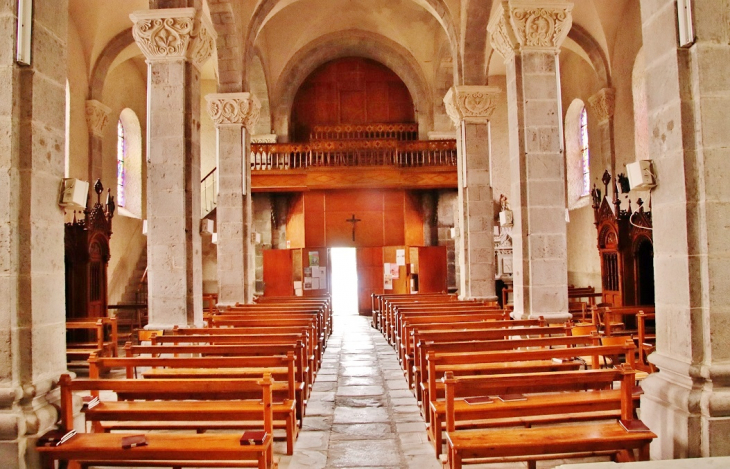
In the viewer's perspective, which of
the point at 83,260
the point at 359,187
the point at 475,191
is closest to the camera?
the point at 83,260

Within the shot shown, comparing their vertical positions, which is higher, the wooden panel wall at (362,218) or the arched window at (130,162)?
the arched window at (130,162)

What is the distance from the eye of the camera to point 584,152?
17891mm

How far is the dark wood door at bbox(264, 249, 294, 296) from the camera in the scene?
698 inches

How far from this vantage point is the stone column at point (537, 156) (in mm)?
8125

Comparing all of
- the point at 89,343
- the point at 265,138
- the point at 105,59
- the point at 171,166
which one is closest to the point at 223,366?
the point at 171,166

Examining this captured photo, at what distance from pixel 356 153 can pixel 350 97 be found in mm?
3152

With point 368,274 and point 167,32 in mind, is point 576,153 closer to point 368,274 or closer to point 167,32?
point 368,274

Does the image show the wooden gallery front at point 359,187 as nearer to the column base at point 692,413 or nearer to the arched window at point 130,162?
the arched window at point 130,162

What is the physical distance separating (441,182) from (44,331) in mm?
14145

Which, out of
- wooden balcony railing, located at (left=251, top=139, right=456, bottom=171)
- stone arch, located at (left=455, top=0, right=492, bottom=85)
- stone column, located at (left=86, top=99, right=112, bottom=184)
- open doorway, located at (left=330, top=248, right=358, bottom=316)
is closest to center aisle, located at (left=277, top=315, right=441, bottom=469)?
stone arch, located at (left=455, top=0, right=492, bottom=85)

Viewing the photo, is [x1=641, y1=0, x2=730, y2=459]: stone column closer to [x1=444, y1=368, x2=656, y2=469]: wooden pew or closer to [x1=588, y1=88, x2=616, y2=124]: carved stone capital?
[x1=444, y1=368, x2=656, y2=469]: wooden pew

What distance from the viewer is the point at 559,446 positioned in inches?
142

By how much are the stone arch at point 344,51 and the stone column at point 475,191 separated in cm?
696

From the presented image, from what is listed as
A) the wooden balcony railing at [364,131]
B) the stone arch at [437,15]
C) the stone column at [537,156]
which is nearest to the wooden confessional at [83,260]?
the stone arch at [437,15]
